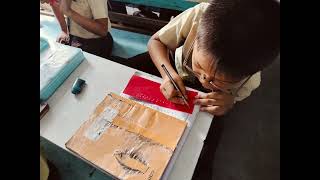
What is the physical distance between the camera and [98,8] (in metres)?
1.17

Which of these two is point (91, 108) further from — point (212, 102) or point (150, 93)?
point (212, 102)

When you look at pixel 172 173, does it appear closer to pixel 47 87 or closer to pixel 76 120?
pixel 76 120

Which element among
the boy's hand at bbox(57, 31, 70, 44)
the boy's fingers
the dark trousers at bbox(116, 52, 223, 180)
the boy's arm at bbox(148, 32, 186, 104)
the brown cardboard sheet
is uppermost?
the boy's arm at bbox(148, 32, 186, 104)

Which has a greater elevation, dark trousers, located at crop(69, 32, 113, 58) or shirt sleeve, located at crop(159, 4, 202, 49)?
shirt sleeve, located at crop(159, 4, 202, 49)

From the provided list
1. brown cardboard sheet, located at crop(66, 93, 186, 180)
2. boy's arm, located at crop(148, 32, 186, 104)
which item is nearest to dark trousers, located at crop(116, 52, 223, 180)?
boy's arm, located at crop(148, 32, 186, 104)

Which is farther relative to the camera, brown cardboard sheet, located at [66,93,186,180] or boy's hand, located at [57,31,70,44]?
boy's hand, located at [57,31,70,44]

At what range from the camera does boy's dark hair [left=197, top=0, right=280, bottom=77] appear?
1.94 feet

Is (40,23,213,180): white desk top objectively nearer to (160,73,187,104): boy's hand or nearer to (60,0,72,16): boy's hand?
(160,73,187,104): boy's hand

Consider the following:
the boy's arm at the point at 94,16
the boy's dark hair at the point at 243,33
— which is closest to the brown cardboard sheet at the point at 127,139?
the boy's dark hair at the point at 243,33

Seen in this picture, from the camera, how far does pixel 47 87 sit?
0.82 m

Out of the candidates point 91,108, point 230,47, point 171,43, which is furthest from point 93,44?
point 230,47

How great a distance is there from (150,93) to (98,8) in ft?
1.87
